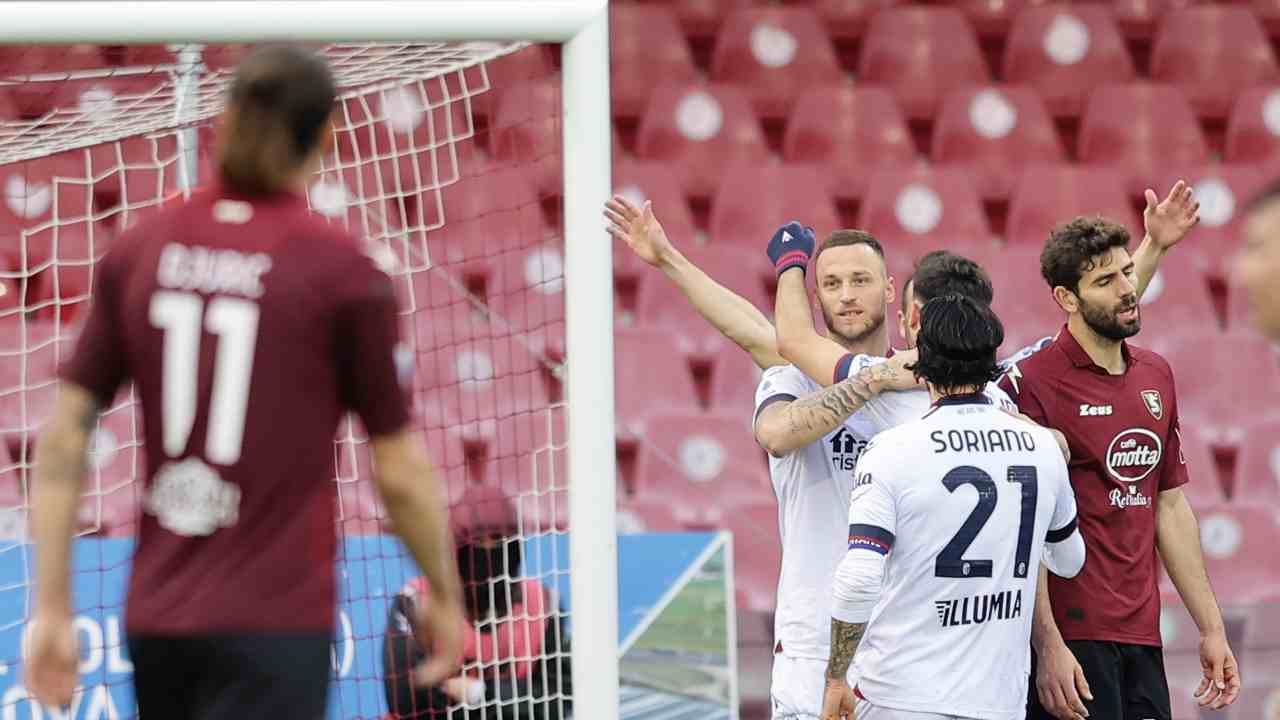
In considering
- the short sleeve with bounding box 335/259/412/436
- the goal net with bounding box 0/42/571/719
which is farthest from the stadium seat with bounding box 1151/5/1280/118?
the short sleeve with bounding box 335/259/412/436

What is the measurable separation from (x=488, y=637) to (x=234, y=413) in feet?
7.46

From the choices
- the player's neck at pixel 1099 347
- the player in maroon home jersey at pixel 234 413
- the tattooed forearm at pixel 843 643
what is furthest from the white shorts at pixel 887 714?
the player in maroon home jersey at pixel 234 413

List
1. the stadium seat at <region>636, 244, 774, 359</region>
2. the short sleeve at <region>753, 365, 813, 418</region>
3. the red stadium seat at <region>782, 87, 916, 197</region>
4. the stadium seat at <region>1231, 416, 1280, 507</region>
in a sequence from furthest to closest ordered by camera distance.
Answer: the red stadium seat at <region>782, 87, 916, 197</region>
the stadium seat at <region>636, 244, 774, 359</region>
the stadium seat at <region>1231, 416, 1280, 507</region>
the short sleeve at <region>753, 365, 813, 418</region>

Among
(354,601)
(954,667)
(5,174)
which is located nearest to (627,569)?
(354,601)

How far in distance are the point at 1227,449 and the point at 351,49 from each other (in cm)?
418

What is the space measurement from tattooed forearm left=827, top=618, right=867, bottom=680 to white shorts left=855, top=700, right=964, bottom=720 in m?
0.11

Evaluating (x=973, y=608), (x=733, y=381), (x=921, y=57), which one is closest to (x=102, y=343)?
(x=973, y=608)

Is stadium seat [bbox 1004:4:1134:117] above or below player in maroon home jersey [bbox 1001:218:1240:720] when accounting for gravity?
above

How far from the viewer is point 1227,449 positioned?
6465mm

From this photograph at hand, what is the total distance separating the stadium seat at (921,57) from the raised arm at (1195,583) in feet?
13.0

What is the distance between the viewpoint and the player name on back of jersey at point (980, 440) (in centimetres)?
289

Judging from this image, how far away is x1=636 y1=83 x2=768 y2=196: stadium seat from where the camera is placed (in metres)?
6.98

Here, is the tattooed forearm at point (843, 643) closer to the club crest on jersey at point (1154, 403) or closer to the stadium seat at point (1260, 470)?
the club crest on jersey at point (1154, 403)

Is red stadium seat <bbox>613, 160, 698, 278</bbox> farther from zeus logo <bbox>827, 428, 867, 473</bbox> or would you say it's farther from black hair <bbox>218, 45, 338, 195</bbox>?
black hair <bbox>218, 45, 338, 195</bbox>
